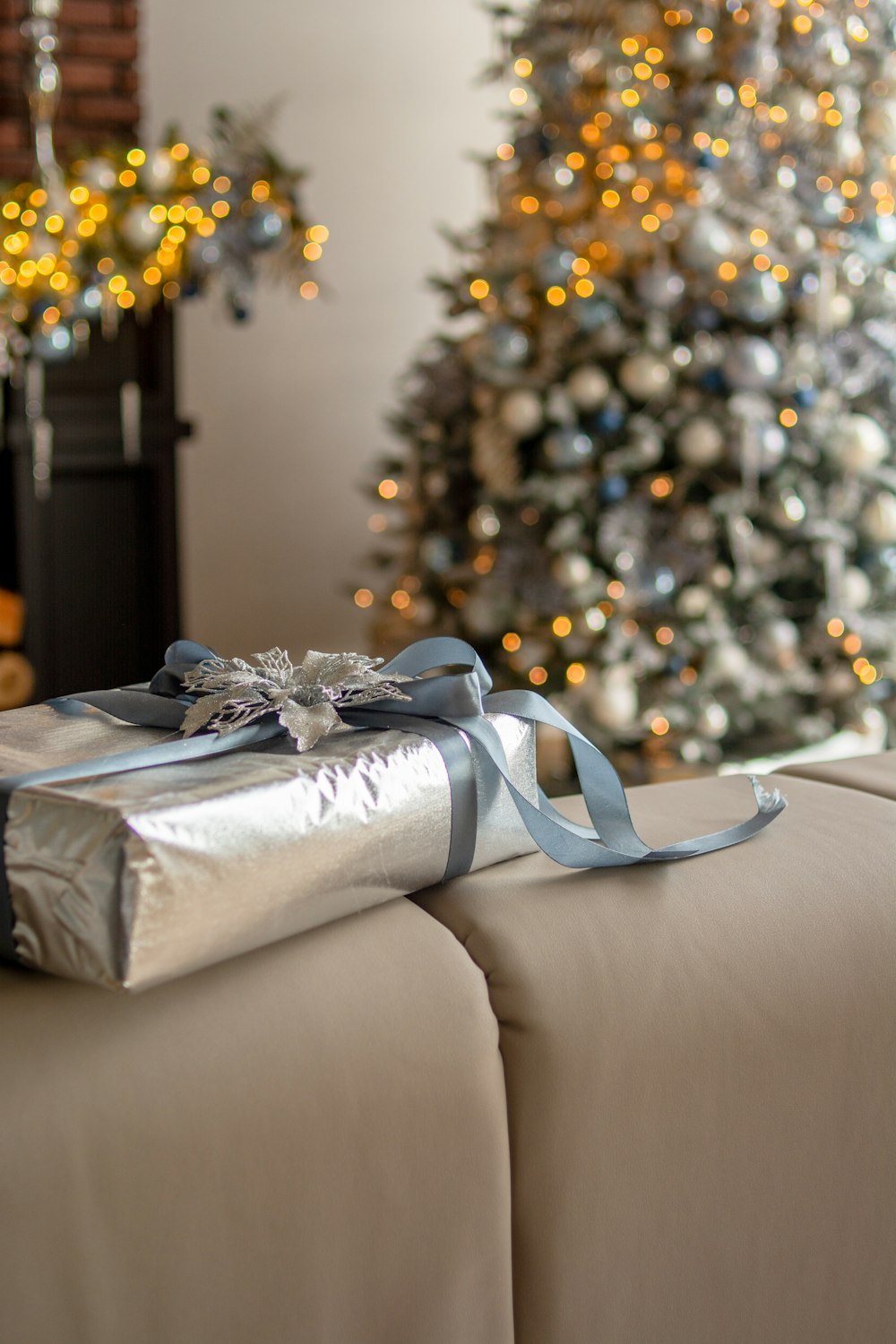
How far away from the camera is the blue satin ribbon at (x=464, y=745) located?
25.4 inches

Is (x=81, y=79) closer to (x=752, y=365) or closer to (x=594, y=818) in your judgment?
(x=752, y=365)

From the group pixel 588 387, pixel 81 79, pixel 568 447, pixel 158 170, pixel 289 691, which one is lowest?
pixel 289 691

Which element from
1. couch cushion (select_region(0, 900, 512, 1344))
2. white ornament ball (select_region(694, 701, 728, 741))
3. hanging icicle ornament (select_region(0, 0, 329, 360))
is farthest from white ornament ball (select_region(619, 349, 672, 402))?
couch cushion (select_region(0, 900, 512, 1344))

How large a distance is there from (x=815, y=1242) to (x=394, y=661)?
0.38 m

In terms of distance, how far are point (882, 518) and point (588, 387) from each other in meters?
0.70

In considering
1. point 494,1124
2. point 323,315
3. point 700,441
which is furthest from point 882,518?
point 494,1124

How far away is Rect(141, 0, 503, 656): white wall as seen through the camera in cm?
391

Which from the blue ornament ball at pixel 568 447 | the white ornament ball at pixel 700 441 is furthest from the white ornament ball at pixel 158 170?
the white ornament ball at pixel 700 441

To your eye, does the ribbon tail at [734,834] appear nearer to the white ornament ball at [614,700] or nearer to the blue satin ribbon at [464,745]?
the blue satin ribbon at [464,745]

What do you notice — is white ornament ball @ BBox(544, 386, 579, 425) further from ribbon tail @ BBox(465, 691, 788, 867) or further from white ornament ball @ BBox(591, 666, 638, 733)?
ribbon tail @ BBox(465, 691, 788, 867)

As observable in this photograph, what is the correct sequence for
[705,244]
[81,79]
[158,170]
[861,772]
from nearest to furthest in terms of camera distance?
[861,772], [705,244], [158,170], [81,79]

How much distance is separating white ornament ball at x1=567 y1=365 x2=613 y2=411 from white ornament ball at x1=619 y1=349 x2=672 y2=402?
5 cm

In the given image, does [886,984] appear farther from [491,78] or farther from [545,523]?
[491,78]

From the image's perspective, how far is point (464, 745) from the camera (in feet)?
2.16
